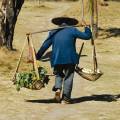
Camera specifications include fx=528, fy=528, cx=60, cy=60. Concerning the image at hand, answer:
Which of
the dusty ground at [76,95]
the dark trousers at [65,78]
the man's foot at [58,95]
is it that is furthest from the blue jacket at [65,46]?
A: the dusty ground at [76,95]

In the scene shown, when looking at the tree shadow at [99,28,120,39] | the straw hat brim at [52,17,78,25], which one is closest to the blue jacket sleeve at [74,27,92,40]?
the straw hat brim at [52,17,78,25]

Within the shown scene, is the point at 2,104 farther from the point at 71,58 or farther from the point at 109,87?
the point at 109,87

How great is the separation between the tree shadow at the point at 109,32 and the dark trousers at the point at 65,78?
51.2 feet

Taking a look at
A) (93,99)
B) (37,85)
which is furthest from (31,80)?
(93,99)

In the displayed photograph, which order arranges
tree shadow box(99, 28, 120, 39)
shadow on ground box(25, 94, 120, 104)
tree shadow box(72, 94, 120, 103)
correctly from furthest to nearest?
tree shadow box(99, 28, 120, 39) < tree shadow box(72, 94, 120, 103) < shadow on ground box(25, 94, 120, 104)

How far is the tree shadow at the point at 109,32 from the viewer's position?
28.2 meters

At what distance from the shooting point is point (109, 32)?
29.1 metres

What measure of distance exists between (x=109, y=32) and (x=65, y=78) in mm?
17261

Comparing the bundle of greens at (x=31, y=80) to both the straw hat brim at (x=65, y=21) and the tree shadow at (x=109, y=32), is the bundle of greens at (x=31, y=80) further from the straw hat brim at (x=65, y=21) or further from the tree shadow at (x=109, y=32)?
the tree shadow at (x=109, y=32)

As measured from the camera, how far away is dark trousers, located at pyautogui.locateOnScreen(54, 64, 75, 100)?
12062 mm

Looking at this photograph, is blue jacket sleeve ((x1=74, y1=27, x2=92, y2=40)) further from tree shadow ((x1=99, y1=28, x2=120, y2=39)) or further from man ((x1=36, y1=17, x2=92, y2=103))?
tree shadow ((x1=99, y1=28, x2=120, y2=39))

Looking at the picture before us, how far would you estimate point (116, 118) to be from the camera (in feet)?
35.9

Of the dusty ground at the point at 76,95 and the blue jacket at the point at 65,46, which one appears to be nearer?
the dusty ground at the point at 76,95

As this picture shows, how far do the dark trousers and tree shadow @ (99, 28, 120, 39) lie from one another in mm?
15611
